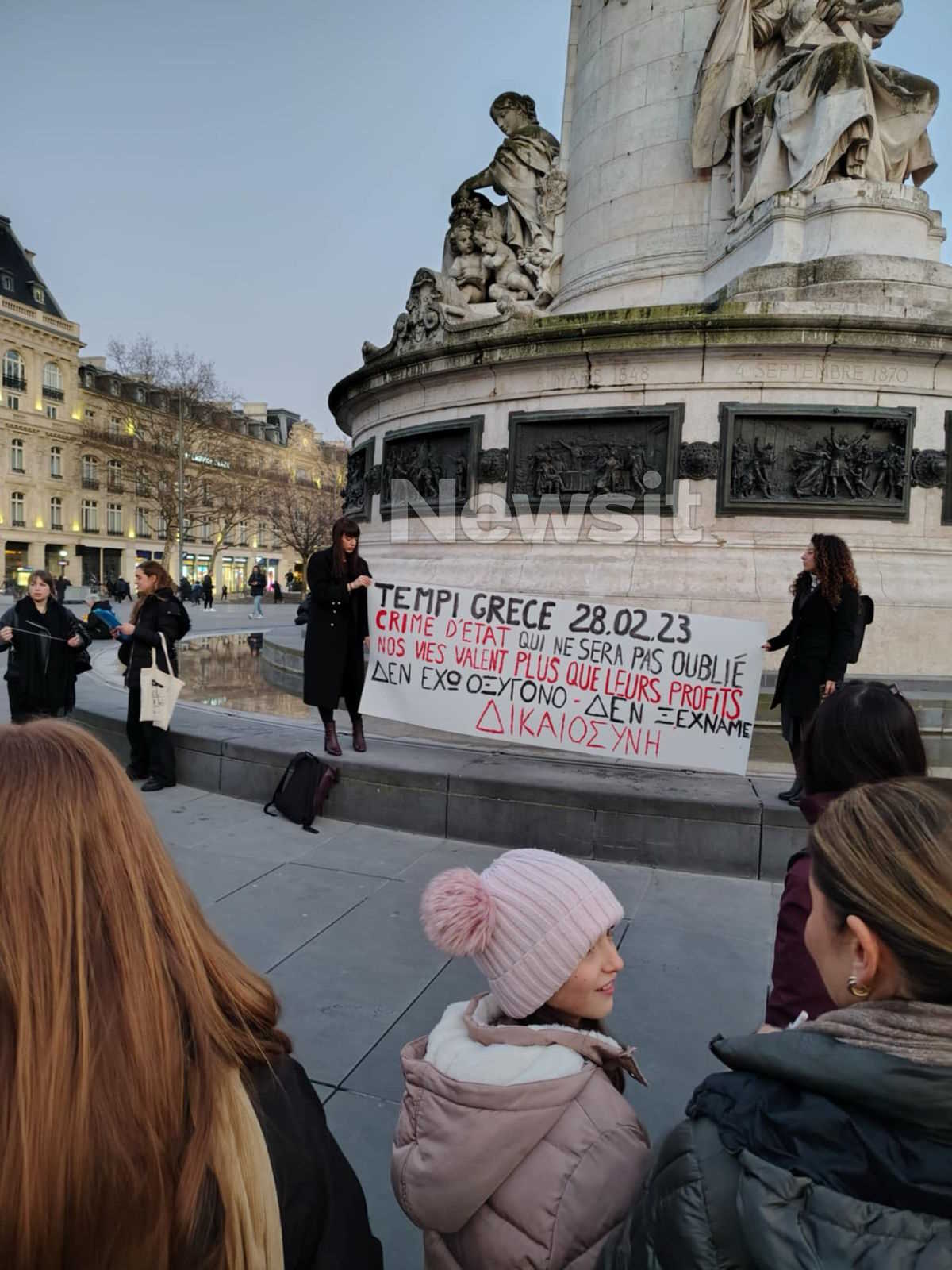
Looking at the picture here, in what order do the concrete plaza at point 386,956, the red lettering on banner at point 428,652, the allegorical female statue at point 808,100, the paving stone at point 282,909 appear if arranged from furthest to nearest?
the allegorical female statue at point 808,100
the red lettering on banner at point 428,652
the paving stone at point 282,909
the concrete plaza at point 386,956

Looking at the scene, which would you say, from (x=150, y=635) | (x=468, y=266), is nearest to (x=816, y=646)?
(x=150, y=635)

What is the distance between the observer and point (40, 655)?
20.6 feet

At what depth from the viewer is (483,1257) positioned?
1.36m

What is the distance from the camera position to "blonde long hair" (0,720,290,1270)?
83cm

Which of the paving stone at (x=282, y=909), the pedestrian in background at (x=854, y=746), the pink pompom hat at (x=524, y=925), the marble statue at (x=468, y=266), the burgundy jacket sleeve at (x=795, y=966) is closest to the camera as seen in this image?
the pink pompom hat at (x=524, y=925)

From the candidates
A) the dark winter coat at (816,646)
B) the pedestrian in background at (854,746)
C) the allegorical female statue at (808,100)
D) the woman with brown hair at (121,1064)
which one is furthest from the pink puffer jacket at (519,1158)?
the allegorical female statue at (808,100)

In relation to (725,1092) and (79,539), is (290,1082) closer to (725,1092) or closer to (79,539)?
(725,1092)

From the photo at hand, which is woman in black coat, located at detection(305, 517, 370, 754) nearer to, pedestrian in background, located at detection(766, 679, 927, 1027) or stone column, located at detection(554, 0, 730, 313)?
pedestrian in background, located at detection(766, 679, 927, 1027)

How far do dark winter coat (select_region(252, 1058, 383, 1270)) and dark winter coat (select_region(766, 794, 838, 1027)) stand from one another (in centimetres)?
142

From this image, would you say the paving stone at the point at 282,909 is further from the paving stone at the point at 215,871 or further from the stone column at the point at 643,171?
the stone column at the point at 643,171

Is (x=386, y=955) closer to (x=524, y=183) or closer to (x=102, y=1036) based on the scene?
(x=102, y=1036)

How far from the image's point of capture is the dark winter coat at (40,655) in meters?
6.19

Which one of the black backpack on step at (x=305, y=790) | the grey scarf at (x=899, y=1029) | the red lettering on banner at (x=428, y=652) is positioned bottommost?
the black backpack on step at (x=305, y=790)

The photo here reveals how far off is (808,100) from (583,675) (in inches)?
351
